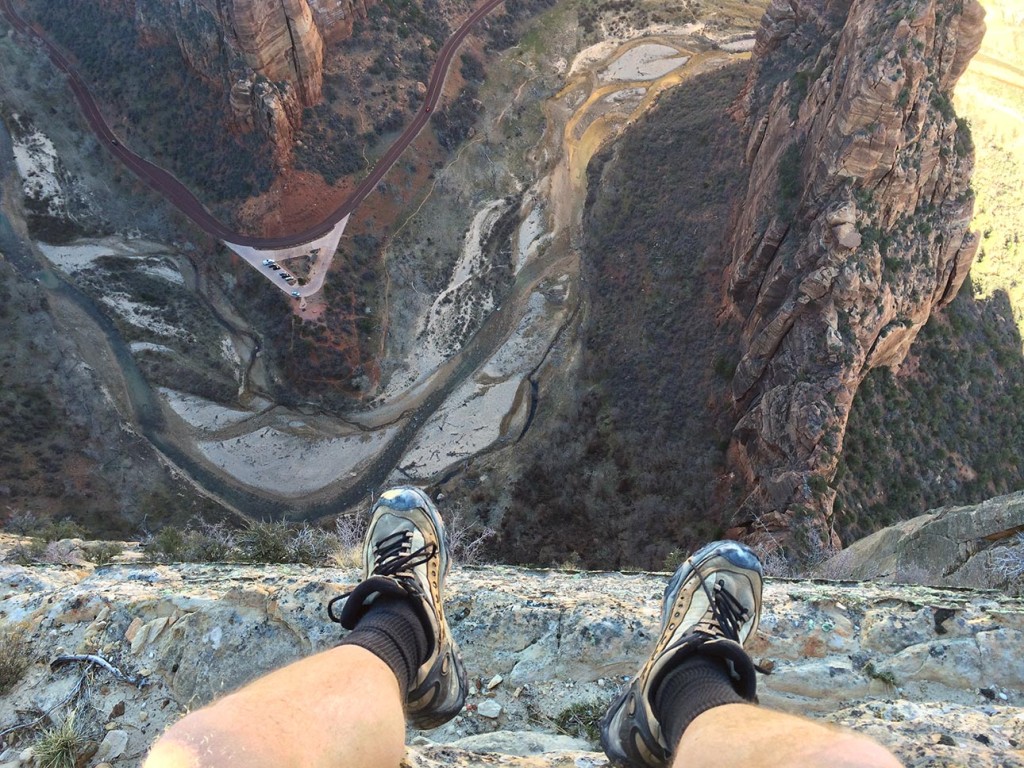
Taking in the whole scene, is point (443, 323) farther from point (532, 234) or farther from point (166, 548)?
point (166, 548)

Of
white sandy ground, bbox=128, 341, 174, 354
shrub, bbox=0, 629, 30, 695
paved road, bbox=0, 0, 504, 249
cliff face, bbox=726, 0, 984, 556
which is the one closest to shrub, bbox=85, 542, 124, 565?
shrub, bbox=0, 629, 30, 695

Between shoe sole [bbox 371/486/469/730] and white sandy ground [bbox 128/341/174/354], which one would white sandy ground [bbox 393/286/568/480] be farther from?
shoe sole [bbox 371/486/469/730]

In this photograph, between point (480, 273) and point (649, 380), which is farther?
point (480, 273)

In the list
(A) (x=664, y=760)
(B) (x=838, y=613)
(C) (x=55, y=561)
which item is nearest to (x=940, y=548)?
(B) (x=838, y=613)

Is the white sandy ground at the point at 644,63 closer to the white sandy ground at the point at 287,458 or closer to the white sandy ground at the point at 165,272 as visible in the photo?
the white sandy ground at the point at 165,272

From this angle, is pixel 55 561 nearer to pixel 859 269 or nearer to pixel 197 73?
pixel 859 269

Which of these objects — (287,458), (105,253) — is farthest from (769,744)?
(105,253)
